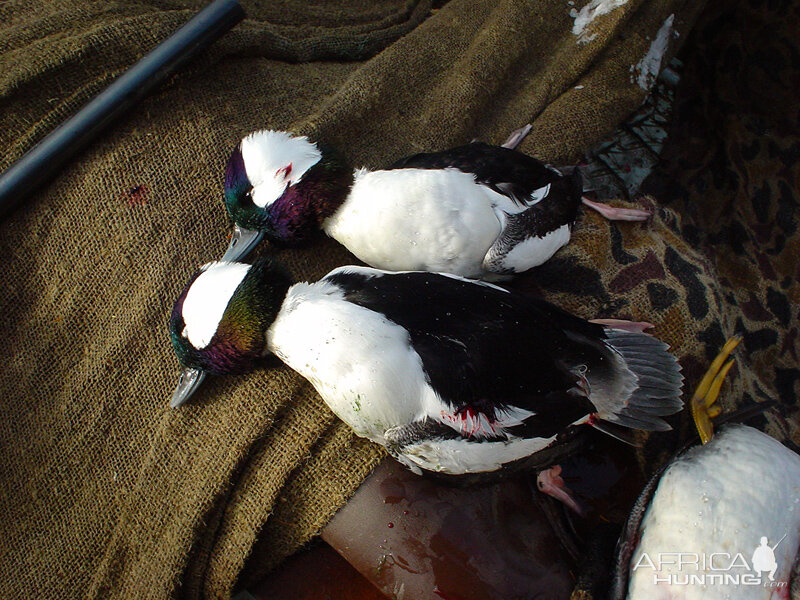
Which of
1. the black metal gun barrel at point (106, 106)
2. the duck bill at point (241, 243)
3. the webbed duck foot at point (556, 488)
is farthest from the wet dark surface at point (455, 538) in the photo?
the black metal gun barrel at point (106, 106)

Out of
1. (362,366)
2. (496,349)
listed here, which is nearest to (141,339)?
(362,366)

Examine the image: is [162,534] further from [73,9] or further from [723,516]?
[73,9]

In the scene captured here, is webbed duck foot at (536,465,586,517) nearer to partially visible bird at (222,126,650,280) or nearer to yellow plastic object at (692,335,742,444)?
yellow plastic object at (692,335,742,444)

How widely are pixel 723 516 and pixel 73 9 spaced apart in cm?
197

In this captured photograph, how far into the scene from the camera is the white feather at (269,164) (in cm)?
126

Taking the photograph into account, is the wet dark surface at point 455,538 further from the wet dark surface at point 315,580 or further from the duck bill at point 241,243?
the duck bill at point 241,243

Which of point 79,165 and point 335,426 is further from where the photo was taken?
point 79,165

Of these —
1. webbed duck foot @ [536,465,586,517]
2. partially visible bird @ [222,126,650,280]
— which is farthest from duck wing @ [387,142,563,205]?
webbed duck foot @ [536,465,586,517]

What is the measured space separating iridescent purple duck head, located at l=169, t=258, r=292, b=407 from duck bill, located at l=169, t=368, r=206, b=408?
50 mm

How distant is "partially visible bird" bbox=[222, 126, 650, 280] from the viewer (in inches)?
48.1

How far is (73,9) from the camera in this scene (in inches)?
56.1

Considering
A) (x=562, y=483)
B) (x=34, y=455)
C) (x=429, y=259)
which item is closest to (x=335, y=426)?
(x=429, y=259)

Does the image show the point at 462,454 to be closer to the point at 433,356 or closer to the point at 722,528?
the point at 433,356

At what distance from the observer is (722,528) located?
105 centimetres
